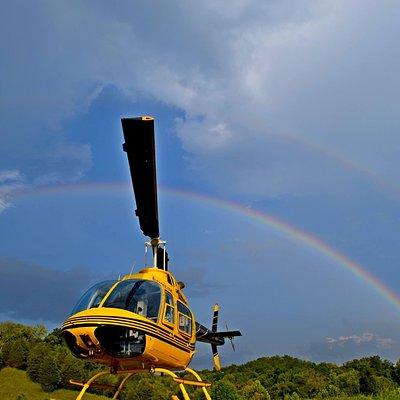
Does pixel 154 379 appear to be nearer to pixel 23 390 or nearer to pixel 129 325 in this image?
pixel 23 390

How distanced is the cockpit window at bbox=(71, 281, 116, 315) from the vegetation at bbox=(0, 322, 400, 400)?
123ft

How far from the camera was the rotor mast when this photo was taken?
8.66 metres

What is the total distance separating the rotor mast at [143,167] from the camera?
866 centimetres

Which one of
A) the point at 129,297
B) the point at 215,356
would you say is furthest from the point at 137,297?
the point at 215,356

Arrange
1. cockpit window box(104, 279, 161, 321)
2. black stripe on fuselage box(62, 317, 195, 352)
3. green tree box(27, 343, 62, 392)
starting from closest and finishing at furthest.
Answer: black stripe on fuselage box(62, 317, 195, 352) → cockpit window box(104, 279, 161, 321) → green tree box(27, 343, 62, 392)

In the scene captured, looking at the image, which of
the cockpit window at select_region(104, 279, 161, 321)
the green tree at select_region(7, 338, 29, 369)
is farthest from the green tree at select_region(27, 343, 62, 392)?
the cockpit window at select_region(104, 279, 161, 321)

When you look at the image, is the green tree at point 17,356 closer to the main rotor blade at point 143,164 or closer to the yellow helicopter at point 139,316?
the yellow helicopter at point 139,316

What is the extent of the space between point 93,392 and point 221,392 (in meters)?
14.5

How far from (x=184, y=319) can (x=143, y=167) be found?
5.12 meters

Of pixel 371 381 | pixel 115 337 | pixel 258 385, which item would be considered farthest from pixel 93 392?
pixel 115 337

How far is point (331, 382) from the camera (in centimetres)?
6381

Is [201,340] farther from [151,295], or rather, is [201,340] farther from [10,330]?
[10,330]

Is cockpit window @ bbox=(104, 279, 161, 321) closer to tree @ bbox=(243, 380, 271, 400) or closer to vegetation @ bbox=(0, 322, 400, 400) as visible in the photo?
Answer: vegetation @ bbox=(0, 322, 400, 400)

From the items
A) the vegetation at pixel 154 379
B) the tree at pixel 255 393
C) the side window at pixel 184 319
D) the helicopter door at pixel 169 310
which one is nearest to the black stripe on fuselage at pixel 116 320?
the helicopter door at pixel 169 310
